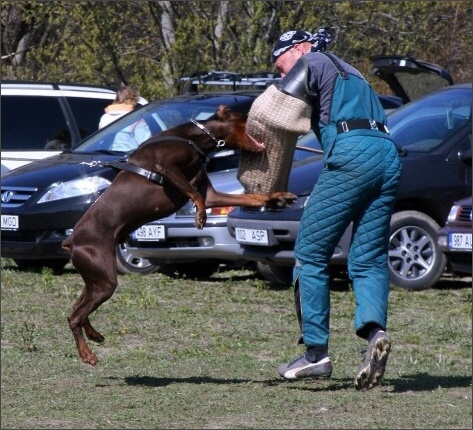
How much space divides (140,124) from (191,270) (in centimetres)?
155

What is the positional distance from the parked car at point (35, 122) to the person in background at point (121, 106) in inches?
18.1

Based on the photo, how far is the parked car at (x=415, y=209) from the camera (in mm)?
10547

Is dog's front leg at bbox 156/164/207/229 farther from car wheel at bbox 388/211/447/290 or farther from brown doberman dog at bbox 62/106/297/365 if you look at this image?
car wheel at bbox 388/211/447/290

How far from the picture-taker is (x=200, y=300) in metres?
10.4

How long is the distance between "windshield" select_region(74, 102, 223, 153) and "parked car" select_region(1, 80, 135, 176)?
146 cm

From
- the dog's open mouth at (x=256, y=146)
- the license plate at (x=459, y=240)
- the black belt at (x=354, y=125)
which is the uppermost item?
the black belt at (x=354, y=125)

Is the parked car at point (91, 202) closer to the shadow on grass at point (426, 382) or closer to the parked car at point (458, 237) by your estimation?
the parked car at point (458, 237)

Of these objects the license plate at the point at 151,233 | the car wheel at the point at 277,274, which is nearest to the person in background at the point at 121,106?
the license plate at the point at 151,233

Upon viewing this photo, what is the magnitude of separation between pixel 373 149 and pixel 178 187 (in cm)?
109

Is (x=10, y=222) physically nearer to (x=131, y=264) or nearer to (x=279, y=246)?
(x=131, y=264)

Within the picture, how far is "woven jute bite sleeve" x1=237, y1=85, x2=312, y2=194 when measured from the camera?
6293 mm

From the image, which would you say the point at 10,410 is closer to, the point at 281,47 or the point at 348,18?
the point at 281,47

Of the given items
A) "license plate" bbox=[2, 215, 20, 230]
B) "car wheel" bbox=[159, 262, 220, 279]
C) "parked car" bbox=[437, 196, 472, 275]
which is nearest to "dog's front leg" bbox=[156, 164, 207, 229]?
"parked car" bbox=[437, 196, 472, 275]

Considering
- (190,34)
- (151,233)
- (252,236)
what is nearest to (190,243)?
(151,233)
